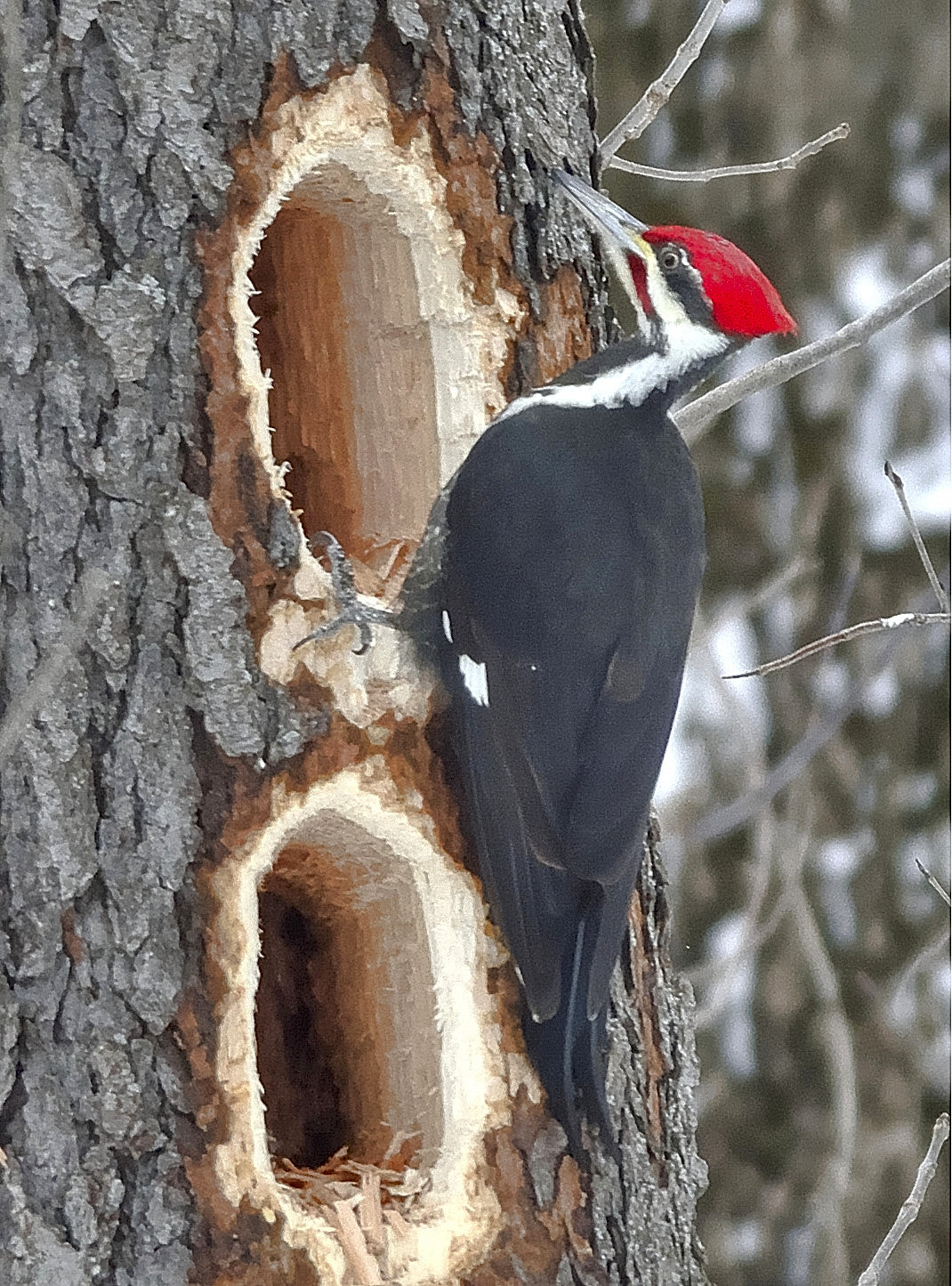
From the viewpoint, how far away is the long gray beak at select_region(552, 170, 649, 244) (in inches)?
77.6

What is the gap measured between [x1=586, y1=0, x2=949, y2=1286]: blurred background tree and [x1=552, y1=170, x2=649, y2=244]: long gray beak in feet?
5.75

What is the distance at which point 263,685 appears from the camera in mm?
1719

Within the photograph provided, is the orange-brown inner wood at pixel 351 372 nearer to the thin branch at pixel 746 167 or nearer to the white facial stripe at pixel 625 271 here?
the white facial stripe at pixel 625 271

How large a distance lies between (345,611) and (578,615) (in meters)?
0.25

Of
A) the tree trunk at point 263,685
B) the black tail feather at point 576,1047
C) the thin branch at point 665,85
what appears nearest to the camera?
the tree trunk at point 263,685

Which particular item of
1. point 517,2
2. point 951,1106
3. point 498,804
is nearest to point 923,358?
point 951,1106

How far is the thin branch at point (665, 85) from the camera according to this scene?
2.15 metres

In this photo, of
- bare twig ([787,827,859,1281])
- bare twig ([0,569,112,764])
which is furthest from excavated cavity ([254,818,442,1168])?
bare twig ([787,827,859,1281])

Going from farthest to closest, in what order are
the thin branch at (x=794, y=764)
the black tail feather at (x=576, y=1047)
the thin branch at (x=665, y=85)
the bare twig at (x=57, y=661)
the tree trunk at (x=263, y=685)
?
the thin branch at (x=794, y=764), the thin branch at (x=665, y=85), the black tail feather at (x=576, y=1047), the tree trunk at (x=263, y=685), the bare twig at (x=57, y=661)

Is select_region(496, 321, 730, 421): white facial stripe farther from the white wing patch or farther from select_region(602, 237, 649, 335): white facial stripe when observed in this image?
the white wing patch

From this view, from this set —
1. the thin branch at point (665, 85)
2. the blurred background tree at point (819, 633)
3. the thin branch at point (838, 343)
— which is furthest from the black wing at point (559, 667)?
the blurred background tree at point (819, 633)

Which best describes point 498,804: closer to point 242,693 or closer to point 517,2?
point 242,693

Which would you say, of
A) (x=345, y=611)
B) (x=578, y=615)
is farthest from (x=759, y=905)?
(x=345, y=611)

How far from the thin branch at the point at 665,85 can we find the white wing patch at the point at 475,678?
26.6 inches
